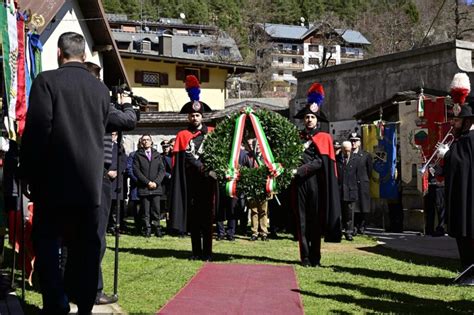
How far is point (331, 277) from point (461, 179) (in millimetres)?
2020

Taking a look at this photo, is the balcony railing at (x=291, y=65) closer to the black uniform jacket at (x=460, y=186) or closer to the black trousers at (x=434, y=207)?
the black trousers at (x=434, y=207)

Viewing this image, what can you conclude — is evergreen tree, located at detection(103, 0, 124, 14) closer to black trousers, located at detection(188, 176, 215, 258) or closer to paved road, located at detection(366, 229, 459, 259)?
paved road, located at detection(366, 229, 459, 259)

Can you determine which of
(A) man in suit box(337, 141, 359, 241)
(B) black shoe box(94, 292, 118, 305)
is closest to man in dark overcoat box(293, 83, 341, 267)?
(B) black shoe box(94, 292, 118, 305)

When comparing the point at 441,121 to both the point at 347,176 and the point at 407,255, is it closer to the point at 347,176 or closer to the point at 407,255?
the point at 347,176

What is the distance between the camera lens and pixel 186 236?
14.8 metres

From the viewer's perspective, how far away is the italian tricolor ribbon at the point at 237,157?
9.31 m

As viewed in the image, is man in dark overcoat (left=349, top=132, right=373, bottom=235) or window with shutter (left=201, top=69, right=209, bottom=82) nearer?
man in dark overcoat (left=349, top=132, right=373, bottom=235)

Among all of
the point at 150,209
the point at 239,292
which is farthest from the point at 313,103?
the point at 150,209

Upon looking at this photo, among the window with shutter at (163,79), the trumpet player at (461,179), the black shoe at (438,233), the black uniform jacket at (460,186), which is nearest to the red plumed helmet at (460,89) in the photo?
the trumpet player at (461,179)

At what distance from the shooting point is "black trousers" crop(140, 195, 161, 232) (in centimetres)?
1465

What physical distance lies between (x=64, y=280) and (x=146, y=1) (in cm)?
11287

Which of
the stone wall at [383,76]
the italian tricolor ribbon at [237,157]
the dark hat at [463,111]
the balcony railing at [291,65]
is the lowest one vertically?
the italian tricolor ribbon at [237,157]

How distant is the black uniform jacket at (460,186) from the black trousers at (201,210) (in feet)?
11.1

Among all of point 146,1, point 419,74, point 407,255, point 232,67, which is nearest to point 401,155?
point 419,74
